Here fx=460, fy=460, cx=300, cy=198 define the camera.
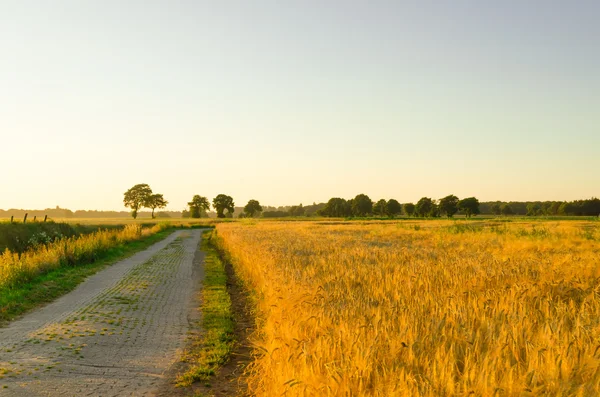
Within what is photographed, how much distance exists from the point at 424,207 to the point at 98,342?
149615mm

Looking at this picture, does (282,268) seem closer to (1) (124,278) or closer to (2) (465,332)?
(2) (465,332)

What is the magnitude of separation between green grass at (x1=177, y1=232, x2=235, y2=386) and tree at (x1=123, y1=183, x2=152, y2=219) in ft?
453

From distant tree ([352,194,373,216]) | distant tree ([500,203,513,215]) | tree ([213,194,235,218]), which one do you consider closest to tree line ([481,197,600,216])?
distant tree ([500,203,513,215])

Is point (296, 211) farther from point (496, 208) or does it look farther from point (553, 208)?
point (553, 208)

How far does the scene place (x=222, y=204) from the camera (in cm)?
15600

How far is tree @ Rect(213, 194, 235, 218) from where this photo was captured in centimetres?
15564

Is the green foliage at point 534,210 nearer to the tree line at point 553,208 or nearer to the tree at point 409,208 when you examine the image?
the tree line at point 553,208

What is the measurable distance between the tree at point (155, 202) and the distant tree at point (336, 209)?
55.4 meters

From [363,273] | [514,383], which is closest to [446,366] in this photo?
[514,383]

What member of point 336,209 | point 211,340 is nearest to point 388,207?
point 336,209

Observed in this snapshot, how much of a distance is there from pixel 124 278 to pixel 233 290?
5177 millimetres

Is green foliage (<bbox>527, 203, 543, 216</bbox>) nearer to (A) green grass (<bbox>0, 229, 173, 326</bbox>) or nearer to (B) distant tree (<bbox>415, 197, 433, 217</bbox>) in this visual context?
(B) distant tree (<bbox>415, 197, 433, 217</bbox>)

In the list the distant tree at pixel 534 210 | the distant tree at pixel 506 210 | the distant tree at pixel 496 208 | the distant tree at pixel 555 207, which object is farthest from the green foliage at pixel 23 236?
the distant tree at pixel 496 208

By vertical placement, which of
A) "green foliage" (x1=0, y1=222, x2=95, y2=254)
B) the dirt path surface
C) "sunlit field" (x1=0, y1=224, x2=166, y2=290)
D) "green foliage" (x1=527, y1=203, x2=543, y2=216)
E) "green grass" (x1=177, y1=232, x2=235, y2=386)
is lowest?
"green grass" (x1=177, y1=232, x2=235, y2=386)
